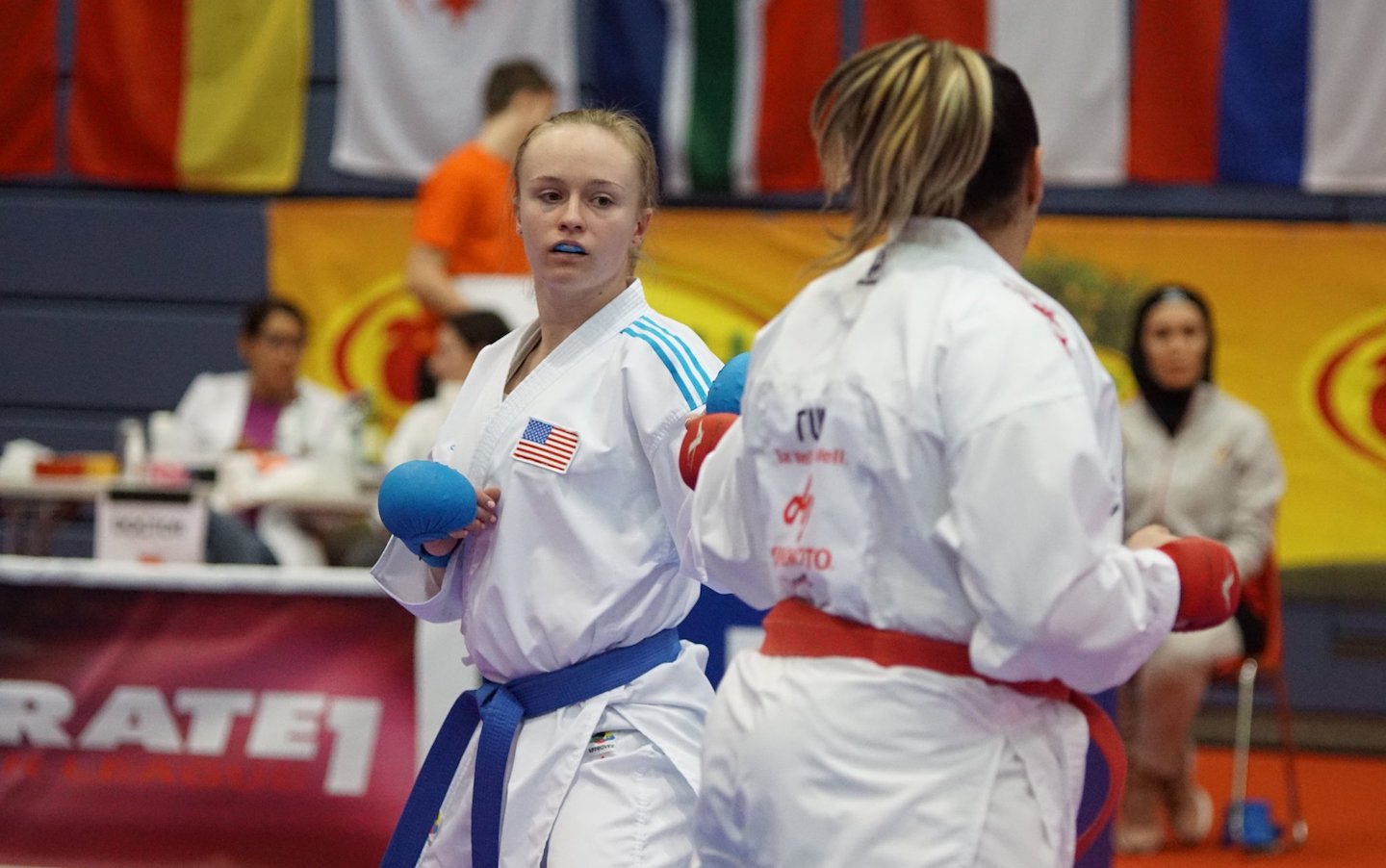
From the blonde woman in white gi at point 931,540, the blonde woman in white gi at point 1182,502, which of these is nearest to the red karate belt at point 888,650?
the blonde woman in white gi at point 931,540

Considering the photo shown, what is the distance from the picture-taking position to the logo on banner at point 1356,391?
23.5 feet

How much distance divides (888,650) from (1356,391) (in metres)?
5.97

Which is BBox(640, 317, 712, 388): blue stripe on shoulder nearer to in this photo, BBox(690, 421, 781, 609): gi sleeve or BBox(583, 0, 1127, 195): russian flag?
BBox(690, 421, 781, 609): gi sleeve

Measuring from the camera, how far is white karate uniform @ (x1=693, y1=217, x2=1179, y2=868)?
170 cm

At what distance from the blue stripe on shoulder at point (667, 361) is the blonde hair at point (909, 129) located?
55 centimetres

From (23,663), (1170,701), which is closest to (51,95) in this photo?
(23,663)

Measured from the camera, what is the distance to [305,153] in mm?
8008

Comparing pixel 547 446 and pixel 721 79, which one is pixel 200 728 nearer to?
pixel 547 446

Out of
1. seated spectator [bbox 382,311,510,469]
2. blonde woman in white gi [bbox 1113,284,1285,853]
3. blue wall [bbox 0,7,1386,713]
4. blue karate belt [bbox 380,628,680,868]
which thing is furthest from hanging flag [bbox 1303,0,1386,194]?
blue karate belt [bbox 380,628,680,868]

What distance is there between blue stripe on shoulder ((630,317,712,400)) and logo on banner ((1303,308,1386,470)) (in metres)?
5.38

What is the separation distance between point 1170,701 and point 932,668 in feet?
12.3

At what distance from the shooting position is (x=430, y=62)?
7496 mm

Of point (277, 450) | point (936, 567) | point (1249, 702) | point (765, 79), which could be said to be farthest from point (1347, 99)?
point (936, 567)

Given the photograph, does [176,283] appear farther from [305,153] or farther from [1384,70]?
[1384,70]
